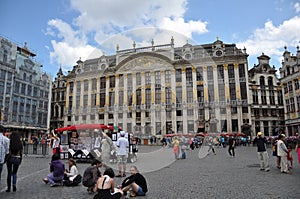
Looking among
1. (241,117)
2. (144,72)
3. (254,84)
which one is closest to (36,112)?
(241,117)

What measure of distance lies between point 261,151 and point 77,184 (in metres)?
9.11

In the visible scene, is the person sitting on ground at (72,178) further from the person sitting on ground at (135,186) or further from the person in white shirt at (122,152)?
the person sitting on ground at (135,186)

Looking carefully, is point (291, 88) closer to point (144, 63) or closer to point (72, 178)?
point (144, 63)

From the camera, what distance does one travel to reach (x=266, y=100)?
5203 cm

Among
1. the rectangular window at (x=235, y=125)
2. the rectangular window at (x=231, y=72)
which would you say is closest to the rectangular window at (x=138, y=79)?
the rectangular window at (x=231, y=72)

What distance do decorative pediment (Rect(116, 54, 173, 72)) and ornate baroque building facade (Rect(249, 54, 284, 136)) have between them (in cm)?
4640

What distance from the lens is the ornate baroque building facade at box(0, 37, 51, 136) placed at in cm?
4731

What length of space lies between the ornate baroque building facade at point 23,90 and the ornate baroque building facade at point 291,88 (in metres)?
50.7

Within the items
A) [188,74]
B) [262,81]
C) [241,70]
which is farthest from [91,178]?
[262,81]

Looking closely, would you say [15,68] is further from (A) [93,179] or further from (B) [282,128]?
(B) [282,128]

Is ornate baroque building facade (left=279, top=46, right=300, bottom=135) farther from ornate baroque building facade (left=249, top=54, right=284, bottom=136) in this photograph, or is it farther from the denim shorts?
the denim shorts

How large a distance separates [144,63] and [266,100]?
1979 inches

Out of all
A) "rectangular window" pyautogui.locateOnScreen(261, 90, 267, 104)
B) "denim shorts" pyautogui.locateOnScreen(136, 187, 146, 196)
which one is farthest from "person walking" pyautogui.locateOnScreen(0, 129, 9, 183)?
"rectangular window" pyautogui.locateOnScreen(261, 90, 267, 104)

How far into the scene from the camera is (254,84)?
51.4m
